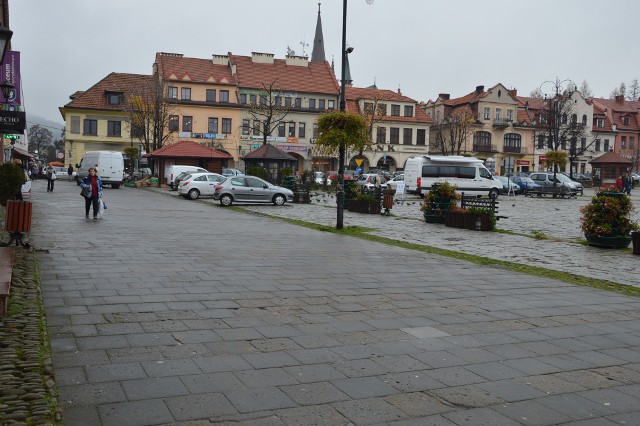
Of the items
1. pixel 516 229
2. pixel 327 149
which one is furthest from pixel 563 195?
pixel 327 149

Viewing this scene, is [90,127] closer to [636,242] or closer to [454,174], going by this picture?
[454,174]

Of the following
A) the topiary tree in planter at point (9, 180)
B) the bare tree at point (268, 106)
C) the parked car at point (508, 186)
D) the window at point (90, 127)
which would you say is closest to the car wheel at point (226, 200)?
the topiary tree in planter at point (9, 180)

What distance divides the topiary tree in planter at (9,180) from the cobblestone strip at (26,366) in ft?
48.6

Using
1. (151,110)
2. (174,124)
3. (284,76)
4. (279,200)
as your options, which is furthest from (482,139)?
(279,200)

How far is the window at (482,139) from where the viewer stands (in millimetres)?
79750

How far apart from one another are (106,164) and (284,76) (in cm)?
3394

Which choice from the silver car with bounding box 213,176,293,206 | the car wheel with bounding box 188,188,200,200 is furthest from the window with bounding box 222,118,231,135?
the silver car with bounding box 213,176,293,206

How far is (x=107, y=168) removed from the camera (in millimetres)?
44688

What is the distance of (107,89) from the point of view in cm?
7056

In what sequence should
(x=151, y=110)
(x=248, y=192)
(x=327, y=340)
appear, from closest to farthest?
(x=327, y=340)
(x=248, y=192)
(x=151, y=110)

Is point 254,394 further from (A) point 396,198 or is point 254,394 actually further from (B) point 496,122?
(B) point 496,122

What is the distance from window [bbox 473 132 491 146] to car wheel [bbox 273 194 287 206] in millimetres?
52018

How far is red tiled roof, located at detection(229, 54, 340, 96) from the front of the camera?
239 ft

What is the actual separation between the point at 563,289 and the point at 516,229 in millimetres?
11817
